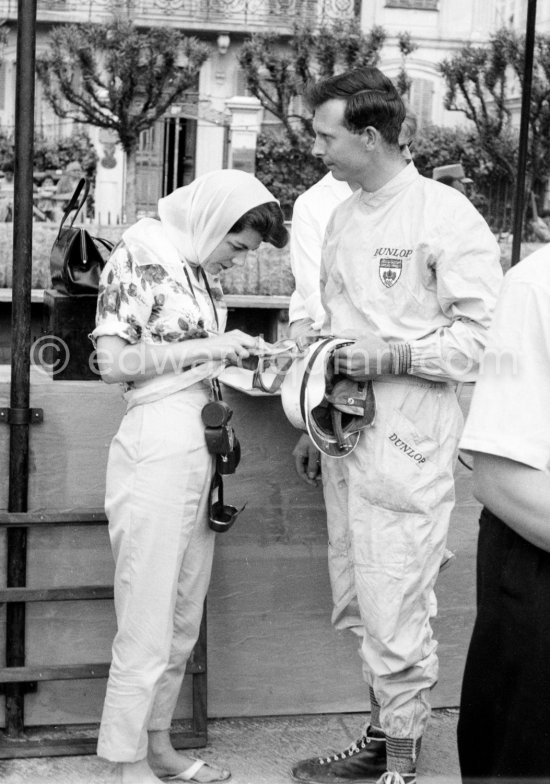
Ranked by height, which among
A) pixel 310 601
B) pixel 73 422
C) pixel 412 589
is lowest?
pixel 310 601

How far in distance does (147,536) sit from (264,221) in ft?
2.74

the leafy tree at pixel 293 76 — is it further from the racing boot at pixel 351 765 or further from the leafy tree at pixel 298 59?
the racing boot at pixel 351 765

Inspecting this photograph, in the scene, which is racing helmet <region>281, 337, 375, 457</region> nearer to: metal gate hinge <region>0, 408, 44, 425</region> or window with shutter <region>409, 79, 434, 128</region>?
metal gate hinge <region>0, 408, 44, 425</region>

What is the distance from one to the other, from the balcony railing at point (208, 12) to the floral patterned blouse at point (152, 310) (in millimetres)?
28483

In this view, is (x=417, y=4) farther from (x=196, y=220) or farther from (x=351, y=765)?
(x=351, y=765)

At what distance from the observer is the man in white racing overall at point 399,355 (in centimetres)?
275

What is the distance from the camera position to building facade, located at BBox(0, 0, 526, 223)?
2992 cm

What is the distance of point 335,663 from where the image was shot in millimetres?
3545

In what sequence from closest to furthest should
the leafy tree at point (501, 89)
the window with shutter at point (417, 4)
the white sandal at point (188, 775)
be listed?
the white sandal at point (188, 775) → the leafy tree at point (501, 89) → the window with shutter at point (417, 4)

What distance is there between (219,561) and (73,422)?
0.61m

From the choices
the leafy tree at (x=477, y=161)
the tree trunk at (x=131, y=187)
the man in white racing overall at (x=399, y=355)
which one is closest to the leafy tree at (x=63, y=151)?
the tree trunk at (x=131, y=187)

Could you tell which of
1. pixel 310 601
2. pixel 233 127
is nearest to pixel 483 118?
pixel 233 127

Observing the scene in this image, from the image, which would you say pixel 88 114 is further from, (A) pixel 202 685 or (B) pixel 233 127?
(A) pixel 202 685

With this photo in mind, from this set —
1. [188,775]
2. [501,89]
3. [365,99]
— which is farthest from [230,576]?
[501,89]
